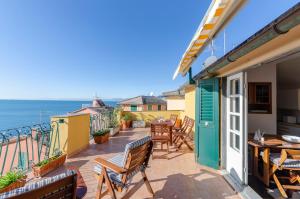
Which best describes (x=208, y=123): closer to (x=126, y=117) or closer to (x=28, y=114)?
(x=126, y=117)

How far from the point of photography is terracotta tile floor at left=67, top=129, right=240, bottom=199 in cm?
282

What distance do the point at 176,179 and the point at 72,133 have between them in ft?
10.9

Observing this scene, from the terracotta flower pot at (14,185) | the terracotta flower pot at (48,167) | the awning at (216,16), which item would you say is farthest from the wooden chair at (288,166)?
the terracotta flower pot at (48,167)

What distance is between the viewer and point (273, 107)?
434 centimetres

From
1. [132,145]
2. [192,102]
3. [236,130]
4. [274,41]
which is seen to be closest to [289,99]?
[192,102]

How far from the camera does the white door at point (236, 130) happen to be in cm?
291

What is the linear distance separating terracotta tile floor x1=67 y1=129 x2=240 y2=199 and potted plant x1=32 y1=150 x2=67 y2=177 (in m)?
0.31

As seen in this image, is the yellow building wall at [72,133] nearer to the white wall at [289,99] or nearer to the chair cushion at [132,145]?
A: the chair cushion at [132,145]

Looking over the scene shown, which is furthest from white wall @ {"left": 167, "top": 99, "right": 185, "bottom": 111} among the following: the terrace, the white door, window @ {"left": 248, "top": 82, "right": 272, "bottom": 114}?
the white door

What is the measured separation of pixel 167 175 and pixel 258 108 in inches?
127

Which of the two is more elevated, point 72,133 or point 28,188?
point 28,188

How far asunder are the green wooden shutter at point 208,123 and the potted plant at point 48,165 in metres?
3.52

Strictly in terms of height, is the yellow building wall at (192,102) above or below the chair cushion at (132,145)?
above

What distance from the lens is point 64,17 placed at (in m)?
8.80
